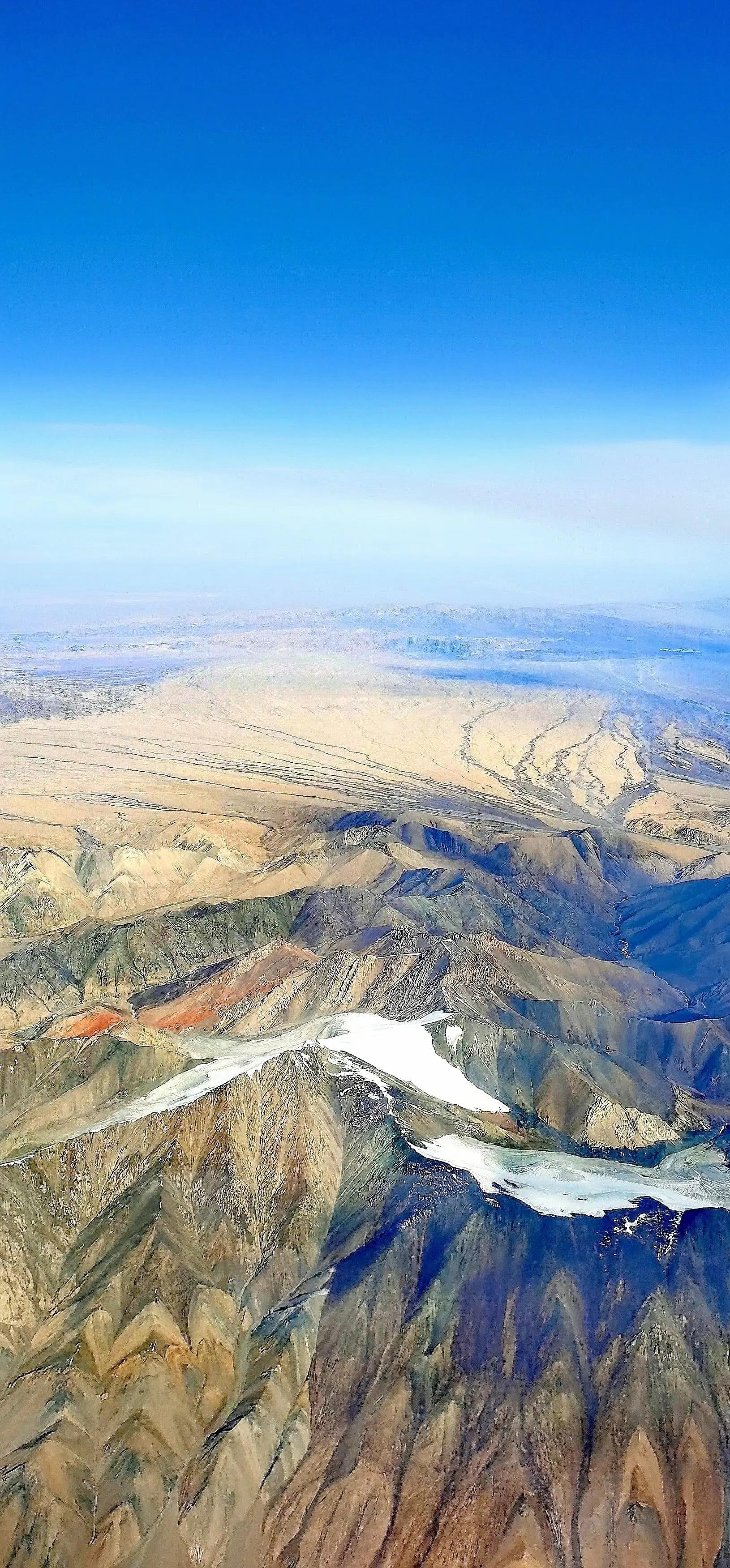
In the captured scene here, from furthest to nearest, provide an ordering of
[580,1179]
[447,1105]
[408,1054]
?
[408,1054], [447,1105], [580,1179]

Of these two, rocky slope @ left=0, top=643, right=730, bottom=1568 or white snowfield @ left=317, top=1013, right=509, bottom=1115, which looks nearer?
rocky slope @ left=0, top=643, right=730, bottom=1568

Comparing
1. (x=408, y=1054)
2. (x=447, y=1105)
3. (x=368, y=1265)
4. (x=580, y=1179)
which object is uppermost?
(x=408, y=1054)

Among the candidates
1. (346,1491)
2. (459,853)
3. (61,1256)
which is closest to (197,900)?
(459,853)

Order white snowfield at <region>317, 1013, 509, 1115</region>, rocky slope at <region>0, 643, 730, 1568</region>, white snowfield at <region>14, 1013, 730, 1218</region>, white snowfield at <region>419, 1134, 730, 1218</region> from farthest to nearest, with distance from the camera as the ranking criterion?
white snowfield at <region>317, 1013, 509, 1115</region>, white snowfield at <region>14, 1013, 730, 1218</region>, white snowfield at <region>419, 1134, 730, 1218</region>, rocky slope at <region>0, 643, 730, 1568</region>

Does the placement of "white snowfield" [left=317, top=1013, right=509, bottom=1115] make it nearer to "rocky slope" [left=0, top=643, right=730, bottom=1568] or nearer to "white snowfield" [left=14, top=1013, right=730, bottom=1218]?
"white snowfield" [left=14, top=1013, right=730, bottom=1218]

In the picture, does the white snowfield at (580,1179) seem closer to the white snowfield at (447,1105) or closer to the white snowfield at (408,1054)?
the white snowfield at (447,1105)

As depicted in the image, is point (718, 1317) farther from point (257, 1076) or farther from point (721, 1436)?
point (257, 1076)

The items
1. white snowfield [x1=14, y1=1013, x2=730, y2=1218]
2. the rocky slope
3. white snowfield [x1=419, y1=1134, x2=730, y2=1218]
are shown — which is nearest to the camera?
the rocky slope

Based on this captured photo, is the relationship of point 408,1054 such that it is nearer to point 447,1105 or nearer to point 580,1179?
point 447,1105

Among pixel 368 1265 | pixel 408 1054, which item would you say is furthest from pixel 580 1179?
pixel 408 1054

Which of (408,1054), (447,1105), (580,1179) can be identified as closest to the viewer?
(580,1179)

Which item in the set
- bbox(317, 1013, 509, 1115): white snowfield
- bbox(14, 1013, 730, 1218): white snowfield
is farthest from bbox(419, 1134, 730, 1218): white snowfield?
bbox(317, 1013, 509, 1115): white snowfield
